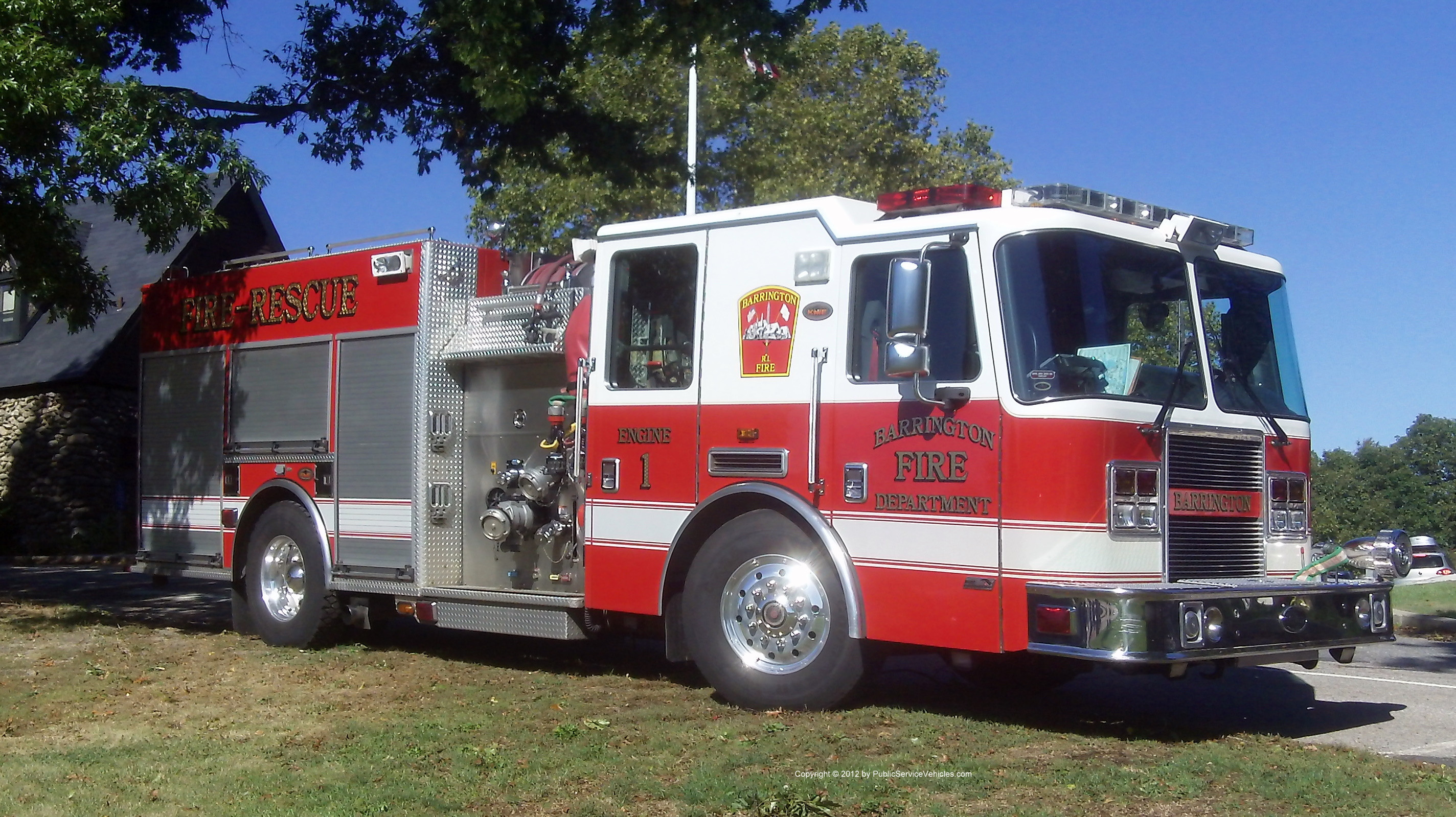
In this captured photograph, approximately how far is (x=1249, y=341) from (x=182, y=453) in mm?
8296

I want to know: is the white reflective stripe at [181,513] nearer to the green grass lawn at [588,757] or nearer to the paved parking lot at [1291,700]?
the paved parking lot at [1291,700]

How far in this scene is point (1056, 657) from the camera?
7.77 m

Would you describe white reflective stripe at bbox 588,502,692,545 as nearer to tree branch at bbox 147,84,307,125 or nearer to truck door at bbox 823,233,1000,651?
truck door at bbox 823,233,1000,651

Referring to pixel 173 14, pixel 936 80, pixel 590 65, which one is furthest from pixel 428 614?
pixel 936 80

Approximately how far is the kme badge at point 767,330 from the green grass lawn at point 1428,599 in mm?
7461

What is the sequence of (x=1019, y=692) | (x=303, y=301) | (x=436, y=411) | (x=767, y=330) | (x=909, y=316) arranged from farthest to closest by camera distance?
(x=303, y=301), (x=436, y=411), (x=1019, y=692), (x=767, y=330), (x=909, y=316)

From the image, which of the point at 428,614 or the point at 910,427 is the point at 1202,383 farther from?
the point at 428,614

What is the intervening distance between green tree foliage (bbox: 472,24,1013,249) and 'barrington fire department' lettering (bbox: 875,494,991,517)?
1433 centimetres

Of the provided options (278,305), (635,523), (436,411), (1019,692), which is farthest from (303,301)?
(1019,692)

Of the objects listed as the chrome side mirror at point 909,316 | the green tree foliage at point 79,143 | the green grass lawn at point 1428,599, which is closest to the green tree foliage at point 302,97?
the green tree foliage at point 79,143

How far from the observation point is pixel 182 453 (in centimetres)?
1158

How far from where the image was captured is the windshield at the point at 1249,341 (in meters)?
7.58

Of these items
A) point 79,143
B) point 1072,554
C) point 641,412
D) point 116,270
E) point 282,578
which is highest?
point 116,270

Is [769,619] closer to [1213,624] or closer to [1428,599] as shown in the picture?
[1213,624]
